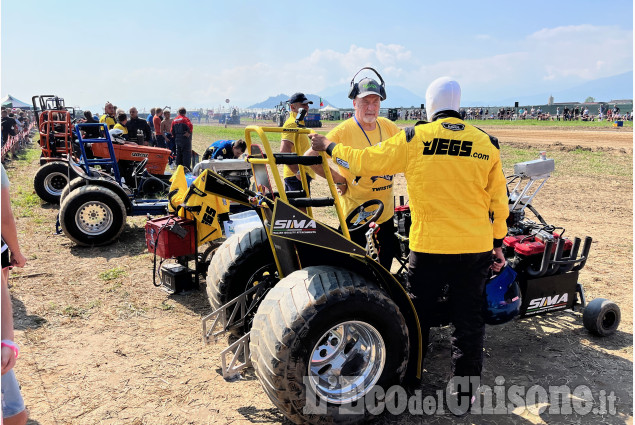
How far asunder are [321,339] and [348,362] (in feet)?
1.30

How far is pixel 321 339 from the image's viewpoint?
280cm

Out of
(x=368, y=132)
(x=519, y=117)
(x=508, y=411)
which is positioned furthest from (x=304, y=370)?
(x=519, y=117)

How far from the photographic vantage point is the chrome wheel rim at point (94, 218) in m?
6.91

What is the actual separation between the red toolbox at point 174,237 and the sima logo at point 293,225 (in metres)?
2.66

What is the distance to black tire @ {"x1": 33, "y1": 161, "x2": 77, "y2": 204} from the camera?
9.97m

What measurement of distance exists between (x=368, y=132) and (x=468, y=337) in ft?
6.46

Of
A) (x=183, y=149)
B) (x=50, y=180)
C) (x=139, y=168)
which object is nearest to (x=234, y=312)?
(x=139, y=168)

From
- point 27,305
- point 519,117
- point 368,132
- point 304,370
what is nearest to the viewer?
point 304,370

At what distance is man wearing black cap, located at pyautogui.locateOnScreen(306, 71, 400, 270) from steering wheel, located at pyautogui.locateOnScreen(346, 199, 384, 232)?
0.18m

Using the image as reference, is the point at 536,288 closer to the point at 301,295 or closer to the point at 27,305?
the point at 301,295

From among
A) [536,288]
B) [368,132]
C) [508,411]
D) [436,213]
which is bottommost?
[508,411]

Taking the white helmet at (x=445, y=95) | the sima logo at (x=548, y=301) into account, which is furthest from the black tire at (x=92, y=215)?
the sima logo at (x=548, y=301)

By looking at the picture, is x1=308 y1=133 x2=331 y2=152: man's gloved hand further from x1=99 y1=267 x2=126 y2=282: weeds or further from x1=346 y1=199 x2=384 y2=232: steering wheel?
x1=99 y1=267 x2=126 y2=282: weeds

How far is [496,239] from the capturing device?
10.4ft
